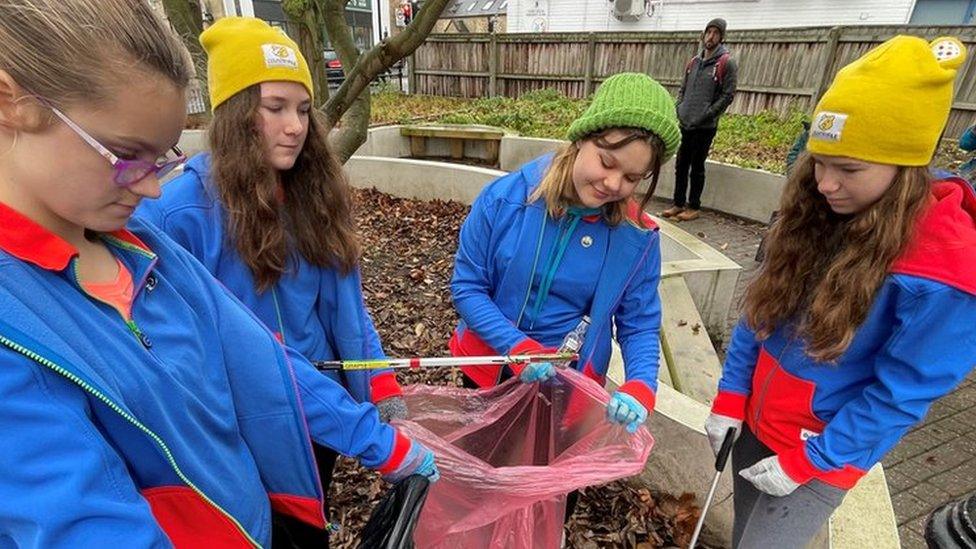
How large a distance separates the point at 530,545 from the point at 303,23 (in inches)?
166

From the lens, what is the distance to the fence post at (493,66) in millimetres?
13648

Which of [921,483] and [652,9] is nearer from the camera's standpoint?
[921,483]

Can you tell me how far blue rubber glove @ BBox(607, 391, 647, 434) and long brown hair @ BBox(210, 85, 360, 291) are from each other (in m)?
0.96

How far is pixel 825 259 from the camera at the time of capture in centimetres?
156

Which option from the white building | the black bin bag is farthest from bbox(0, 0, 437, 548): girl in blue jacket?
the white building

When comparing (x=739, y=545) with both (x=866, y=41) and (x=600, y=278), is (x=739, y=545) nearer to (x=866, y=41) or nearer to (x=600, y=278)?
(x=600, y=278)

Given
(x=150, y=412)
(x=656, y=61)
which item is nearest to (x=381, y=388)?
(x=150, y=412)

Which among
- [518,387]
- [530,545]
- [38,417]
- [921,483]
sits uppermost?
[38,417]

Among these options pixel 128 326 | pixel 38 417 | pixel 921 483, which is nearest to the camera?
pixel 38 417

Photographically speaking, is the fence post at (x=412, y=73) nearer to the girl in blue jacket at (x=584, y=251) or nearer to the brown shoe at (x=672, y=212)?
the brown shoe at (x=672, y=212)

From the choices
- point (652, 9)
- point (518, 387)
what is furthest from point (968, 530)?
point (652, 9)

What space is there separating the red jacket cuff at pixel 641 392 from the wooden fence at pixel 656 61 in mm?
9311

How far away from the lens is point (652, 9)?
1581 centimetres

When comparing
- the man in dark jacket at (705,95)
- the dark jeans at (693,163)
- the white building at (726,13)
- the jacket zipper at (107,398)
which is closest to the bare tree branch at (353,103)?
the jacket zipper at (107,398)
